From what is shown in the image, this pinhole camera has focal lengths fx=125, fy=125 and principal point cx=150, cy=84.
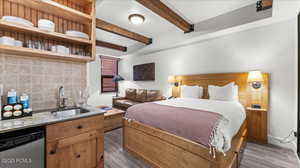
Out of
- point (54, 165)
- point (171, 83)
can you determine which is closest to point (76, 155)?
point (54, 165)

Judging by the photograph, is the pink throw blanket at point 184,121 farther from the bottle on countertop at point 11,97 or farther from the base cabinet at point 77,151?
the bottle on countertop at point 11,97

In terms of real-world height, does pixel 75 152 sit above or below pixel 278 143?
above

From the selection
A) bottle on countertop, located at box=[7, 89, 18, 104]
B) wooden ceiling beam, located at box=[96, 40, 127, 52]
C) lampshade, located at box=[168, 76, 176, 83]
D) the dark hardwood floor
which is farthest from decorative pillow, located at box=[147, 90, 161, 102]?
bottle on countertop, located at box=[7, 89, 18, 104]

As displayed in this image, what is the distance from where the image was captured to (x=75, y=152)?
4.47 feet

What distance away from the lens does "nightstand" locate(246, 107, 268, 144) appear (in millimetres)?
2457

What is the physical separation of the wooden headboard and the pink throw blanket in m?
1.70

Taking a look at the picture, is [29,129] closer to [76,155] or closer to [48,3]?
[76,155]

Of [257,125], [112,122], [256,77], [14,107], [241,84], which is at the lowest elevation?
[112,122]

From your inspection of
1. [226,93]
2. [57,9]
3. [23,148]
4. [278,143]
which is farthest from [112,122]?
[278,143]

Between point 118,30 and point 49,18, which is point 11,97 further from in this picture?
point 118,30

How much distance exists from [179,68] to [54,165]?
3638mm

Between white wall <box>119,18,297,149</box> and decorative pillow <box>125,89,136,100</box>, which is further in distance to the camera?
decorative pillow <box>125,89,136,100</box>

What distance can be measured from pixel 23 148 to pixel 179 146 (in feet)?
4.94

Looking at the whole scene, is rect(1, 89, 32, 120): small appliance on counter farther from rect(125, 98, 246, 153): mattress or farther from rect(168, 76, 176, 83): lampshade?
rect(168, 76, 176, 83): lampshade
